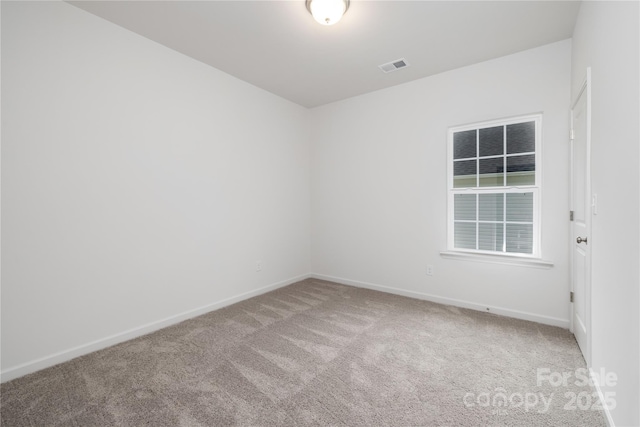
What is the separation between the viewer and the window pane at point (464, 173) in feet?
10.8

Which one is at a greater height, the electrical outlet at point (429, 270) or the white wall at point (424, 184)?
the white wall at point (424, 184)

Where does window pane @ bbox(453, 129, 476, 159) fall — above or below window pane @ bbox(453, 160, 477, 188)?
above

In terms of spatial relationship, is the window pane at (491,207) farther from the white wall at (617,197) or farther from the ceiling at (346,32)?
the ceiling at (346,32)

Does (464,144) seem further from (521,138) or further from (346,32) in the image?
(346,32)

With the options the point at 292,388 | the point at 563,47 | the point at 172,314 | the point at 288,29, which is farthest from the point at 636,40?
the point at 172,314

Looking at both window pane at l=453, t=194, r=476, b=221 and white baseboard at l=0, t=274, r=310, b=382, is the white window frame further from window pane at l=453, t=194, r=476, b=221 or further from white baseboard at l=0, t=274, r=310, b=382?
white baseboard at l=0, t=274, r=310, b=382

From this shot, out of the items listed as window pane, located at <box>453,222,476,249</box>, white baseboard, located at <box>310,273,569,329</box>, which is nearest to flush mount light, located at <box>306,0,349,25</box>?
window pane, located at <box>453,222,476,249</box>

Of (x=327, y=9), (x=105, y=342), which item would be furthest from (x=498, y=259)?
(x=105, y=342)

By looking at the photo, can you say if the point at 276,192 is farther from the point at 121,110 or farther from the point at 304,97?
the point at 121,110

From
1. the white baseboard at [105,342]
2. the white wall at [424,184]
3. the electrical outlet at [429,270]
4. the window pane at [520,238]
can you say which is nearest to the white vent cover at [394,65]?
the white wall at [424,184]

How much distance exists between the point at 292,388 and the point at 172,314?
172 centimetres

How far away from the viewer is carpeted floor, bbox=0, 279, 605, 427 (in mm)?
1636

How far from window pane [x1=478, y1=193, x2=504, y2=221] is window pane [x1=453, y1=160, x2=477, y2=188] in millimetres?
213

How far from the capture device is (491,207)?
10.4ft
